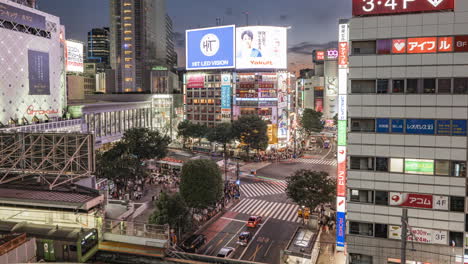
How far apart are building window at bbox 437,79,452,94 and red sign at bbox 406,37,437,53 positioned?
188cm

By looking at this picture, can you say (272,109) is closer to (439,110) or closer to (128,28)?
(439,110)

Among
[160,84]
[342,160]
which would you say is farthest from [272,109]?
[160,84]

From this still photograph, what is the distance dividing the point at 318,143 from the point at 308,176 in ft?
199

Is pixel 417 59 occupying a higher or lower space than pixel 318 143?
higher

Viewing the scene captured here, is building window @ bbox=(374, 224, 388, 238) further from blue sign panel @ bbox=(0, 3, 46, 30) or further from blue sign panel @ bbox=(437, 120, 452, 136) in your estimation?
blue sign panel @ bbox=(0, 3, 46, 30)

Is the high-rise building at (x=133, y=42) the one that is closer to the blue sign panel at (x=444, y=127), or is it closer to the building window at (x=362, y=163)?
the building window at (x=362, y=163)

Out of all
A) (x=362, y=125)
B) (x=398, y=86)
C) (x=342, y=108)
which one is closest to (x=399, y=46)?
(x=398, y=86)

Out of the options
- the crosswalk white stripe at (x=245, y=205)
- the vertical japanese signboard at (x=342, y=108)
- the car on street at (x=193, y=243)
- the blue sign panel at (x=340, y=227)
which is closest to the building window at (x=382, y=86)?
the vertical japanese signboard at (x=342, y=108)


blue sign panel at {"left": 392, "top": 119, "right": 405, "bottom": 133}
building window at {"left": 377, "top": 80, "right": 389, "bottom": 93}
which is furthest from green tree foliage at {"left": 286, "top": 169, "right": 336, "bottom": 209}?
building window at {"left": 377, "top": 80, "right": 389, "bottom": 93}

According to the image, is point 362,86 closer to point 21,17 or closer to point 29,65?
point 21,17

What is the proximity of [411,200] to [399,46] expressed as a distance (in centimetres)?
960

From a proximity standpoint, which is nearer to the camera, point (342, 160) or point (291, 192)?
point (342, 160)

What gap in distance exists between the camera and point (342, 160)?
2453 centimetres

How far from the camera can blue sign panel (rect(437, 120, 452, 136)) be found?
69.3 ft
